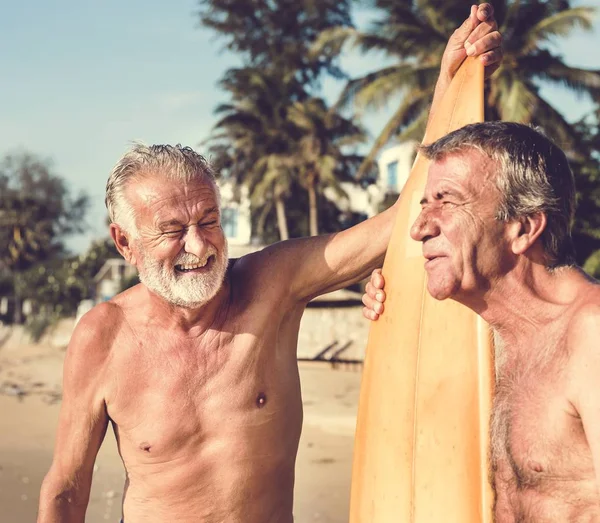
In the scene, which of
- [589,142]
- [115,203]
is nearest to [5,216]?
[589,142]

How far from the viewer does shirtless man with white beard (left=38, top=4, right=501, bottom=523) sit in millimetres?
2742

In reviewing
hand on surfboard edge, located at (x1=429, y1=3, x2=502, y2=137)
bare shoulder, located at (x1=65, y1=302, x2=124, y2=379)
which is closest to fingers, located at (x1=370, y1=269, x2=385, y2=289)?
hand on surfboard edge, located at (x1=429, y1=3, x2=502, y2=137)

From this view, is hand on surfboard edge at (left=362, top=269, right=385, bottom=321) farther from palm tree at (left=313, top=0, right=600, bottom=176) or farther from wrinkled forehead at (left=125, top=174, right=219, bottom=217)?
palm tree at (left=313, top=0, right=600, bottom=176)

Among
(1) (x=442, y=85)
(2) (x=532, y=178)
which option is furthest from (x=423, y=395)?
(1) (x=442, y=85)

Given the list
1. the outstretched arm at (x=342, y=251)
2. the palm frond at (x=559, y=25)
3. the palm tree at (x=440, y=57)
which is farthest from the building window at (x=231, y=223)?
the outstretched arm at (x=342, y=251)

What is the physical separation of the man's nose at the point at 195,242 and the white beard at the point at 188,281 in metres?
0.02

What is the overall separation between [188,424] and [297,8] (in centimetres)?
3108

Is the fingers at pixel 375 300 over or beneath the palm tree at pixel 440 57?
beneath

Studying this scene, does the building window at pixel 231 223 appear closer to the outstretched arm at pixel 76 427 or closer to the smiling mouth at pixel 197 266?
the outstretched arm at pixel 76 427

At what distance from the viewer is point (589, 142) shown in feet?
61.0

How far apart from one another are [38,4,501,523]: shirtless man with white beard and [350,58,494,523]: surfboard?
23 cm

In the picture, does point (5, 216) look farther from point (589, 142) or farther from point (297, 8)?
point (589, 142)

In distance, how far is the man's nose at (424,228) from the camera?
2.18 metres

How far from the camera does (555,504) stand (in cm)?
191
